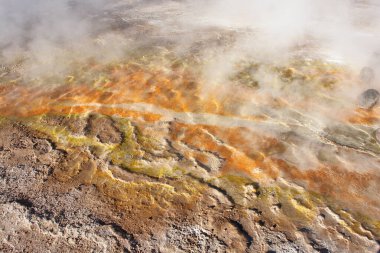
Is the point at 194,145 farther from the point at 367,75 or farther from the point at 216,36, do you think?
the point at 216,36

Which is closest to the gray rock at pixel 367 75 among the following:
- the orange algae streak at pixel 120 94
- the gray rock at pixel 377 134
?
the gray rock at pixel 377 134

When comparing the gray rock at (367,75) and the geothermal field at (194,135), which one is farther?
the gray rock at (367,75)

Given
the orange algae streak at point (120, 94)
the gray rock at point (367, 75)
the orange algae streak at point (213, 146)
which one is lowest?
the orange algae streak at point (213, 146)

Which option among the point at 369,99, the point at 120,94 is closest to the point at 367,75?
the point at 369,99

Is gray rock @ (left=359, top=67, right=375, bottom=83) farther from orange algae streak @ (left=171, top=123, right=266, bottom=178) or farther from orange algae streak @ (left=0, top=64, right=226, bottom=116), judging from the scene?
orange algae streak @ (left=171, top=123, right=266, bottom=178)

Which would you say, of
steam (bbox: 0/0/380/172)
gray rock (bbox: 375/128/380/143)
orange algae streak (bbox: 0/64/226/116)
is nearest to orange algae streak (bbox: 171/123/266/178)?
orange algae streak (bbox: 0/64/226/116)

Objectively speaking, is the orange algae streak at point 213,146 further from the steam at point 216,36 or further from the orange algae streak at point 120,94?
the steam at point 216,36

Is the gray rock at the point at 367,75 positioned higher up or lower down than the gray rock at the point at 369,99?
higher up
